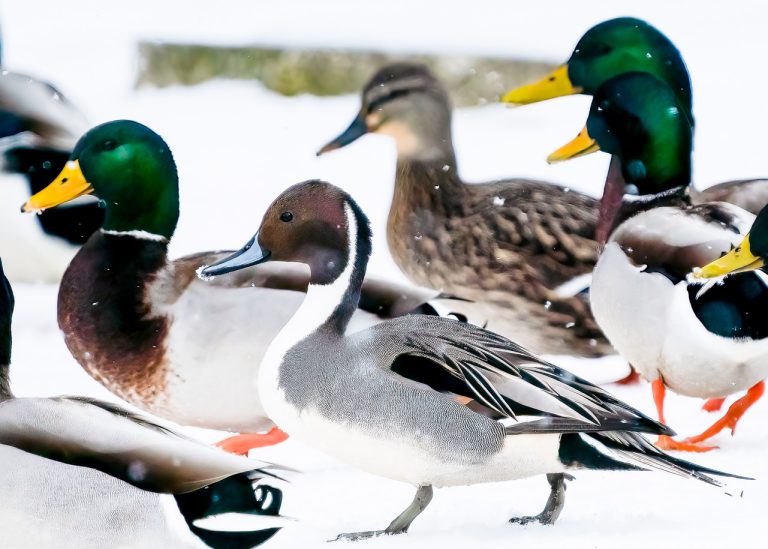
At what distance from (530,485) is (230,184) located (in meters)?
1.14

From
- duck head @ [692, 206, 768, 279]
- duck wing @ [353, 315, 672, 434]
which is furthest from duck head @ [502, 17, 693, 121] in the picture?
duck wing @ [353, 315, 672, 434]

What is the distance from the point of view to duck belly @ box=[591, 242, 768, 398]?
251 centimetres

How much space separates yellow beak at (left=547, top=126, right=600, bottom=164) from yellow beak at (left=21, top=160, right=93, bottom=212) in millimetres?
1036

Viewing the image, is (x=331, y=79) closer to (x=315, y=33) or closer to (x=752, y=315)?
(x=315, y=33)

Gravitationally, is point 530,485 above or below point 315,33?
below

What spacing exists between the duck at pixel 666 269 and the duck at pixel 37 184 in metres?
1.16

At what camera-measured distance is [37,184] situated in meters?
2.92

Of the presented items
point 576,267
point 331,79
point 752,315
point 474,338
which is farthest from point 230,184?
point 752,315

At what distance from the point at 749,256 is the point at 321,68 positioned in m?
1.47

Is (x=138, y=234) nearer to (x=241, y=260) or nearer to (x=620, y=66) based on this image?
(x=241, y=260)

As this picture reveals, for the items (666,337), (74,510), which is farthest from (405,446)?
(666,337)

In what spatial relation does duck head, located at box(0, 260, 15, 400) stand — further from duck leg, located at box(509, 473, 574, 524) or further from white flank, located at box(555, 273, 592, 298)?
white flank, located at box(555, 273, 592, 298)

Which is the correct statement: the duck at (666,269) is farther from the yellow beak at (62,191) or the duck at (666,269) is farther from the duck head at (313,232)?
the yellow beak at (62,191)

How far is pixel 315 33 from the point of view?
11.5ft
